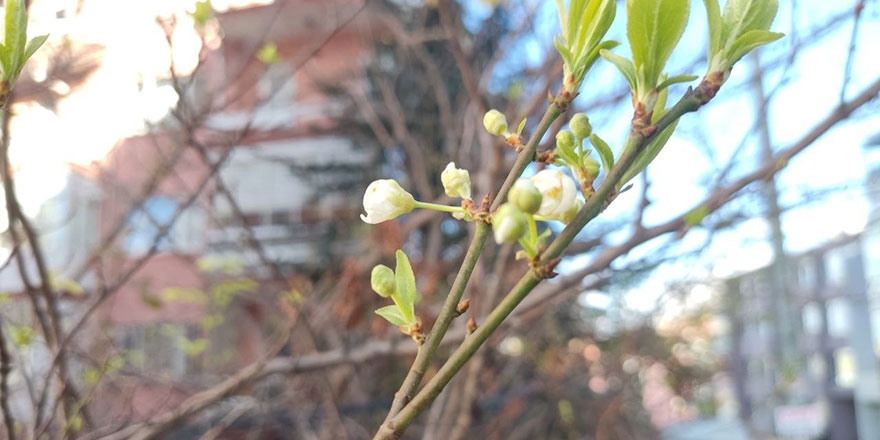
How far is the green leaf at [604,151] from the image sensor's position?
498 millimetres

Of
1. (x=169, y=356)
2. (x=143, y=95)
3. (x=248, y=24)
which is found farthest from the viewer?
(x=248, y=24)

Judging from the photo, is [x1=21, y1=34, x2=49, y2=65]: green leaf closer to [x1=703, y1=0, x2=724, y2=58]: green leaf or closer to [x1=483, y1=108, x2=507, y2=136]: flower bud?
[x1=483, y1=108, x2=507, y2=136]: flower bud

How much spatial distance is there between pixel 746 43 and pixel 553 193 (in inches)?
7.0

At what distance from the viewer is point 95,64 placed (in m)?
2.47

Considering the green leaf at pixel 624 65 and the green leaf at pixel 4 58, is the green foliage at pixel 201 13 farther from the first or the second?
the green leaf at pixel 624 65

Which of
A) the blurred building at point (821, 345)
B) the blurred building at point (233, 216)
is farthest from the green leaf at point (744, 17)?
the blurred building at point (821, 345)

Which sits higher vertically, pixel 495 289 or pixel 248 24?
pixel 248 24

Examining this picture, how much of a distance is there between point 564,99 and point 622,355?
3.86 m

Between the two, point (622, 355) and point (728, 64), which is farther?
point (622, 355)

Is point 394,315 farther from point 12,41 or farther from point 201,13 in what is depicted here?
point 201,13

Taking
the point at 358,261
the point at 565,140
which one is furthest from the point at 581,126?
the point at 358,261

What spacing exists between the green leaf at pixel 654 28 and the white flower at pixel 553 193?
10 cm

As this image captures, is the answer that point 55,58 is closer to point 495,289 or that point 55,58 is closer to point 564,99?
point 495,289

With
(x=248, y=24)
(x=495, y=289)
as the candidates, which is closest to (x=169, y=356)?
(x=248, y=24)
